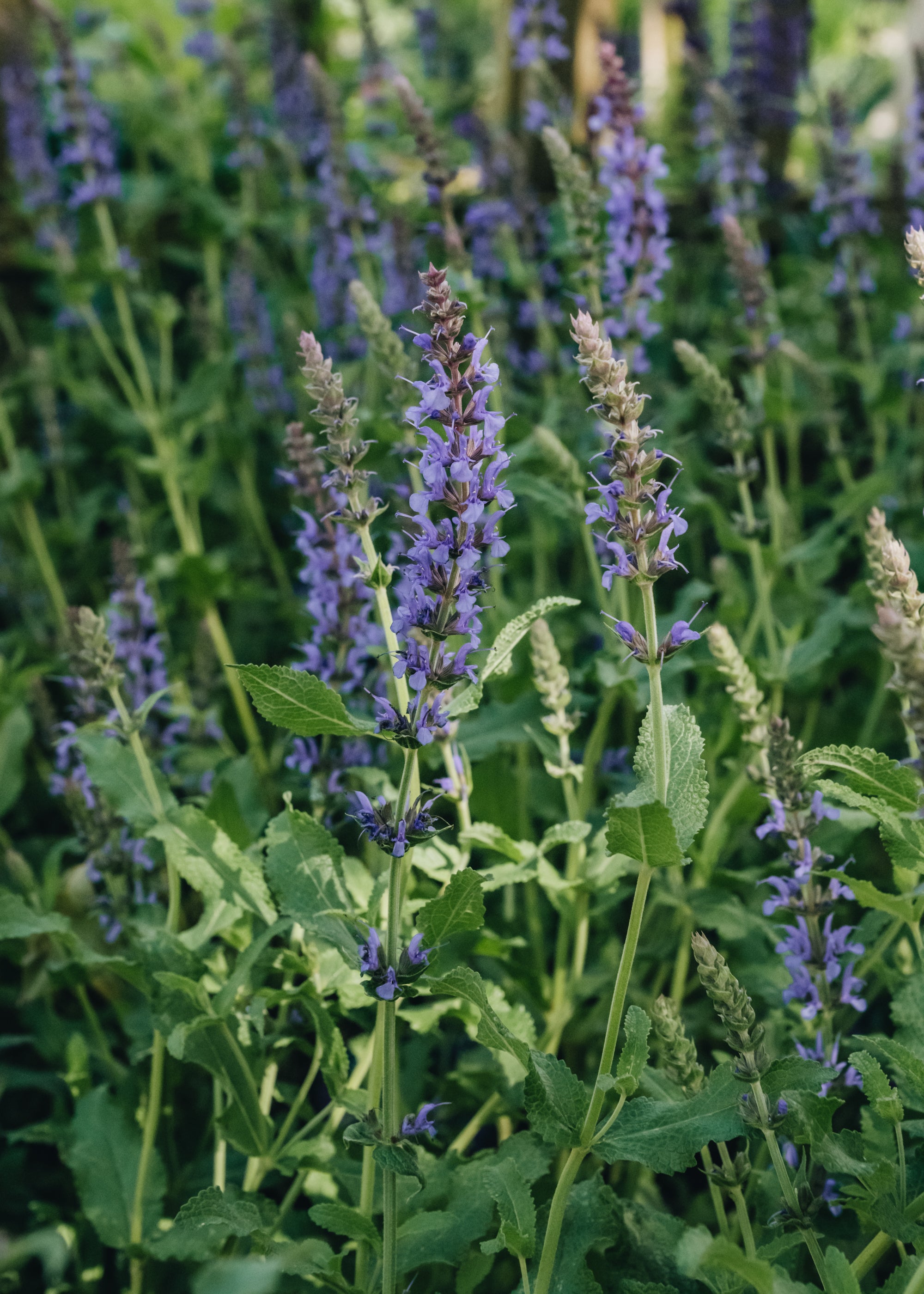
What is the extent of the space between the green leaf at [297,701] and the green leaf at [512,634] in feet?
0.72

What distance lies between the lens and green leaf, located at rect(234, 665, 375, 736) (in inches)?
70.1

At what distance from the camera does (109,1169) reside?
2.51 metres

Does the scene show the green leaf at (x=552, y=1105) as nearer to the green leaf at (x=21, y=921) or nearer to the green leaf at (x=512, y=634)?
the green leaf at (x=512, y=634)

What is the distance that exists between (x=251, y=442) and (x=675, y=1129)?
3526 millimetres

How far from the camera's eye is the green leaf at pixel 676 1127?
69.2 inches

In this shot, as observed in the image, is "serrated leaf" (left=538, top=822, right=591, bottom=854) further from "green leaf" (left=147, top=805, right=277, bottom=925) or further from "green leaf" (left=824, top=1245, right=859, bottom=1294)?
"green leaf" (left=824, top=1245, right=859, bottom=1294)

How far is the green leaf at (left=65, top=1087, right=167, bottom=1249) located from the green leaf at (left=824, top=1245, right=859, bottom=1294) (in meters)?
1.39

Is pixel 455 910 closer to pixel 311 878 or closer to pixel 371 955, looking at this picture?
pixel 371 955

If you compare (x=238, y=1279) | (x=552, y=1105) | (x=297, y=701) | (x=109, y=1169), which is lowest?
(x=109, y=1169)

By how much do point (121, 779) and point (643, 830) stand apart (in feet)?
4.33

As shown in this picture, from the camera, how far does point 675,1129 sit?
1.81 metres

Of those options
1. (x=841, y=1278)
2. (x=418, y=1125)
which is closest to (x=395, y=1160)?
(x=418, y=1125)

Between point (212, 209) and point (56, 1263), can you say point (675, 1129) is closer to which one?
point (56, 1263)

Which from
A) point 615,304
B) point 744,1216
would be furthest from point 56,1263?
→ point 615,304
